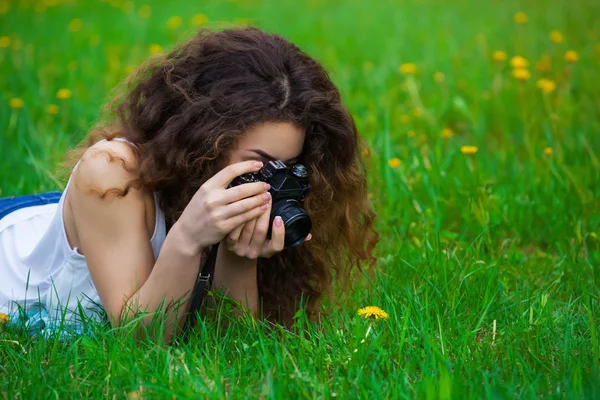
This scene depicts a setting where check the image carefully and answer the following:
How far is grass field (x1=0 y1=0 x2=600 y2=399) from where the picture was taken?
1.57 meters

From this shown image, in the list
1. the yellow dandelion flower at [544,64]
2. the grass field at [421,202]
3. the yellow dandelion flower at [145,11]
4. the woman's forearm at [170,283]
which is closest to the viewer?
the grass field at [421,202]

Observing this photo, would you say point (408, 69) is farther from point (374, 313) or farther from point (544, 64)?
point (374, 313)

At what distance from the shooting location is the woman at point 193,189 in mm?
1739

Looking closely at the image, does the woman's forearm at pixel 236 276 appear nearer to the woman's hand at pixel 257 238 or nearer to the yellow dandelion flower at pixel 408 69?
the woman's hand at pixel 257 238

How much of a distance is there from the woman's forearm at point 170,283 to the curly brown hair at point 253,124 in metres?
0.18

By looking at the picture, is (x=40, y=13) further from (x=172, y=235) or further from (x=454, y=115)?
(x=172, y=235)

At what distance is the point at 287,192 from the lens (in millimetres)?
1755

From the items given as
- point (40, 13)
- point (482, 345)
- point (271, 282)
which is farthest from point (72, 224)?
point (40, 13)

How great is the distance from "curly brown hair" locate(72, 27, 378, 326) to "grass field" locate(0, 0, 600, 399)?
0.18 m

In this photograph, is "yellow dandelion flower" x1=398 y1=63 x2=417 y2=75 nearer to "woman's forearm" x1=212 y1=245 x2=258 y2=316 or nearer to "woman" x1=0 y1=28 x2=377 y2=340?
"woman" x1=0 y1=28 x2=377 y2=340

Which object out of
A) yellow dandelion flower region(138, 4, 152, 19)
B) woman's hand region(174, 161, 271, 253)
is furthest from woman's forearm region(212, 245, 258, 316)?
yellow dandelion flower region(138, 4, 152, 19)

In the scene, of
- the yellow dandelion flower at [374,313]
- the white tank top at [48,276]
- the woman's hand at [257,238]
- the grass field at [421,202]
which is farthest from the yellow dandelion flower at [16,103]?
the yellow dandelion flower at [374,313]

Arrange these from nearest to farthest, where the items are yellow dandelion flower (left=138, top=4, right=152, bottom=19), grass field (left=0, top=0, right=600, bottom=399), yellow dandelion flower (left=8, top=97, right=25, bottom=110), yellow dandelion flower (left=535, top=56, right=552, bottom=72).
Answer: grass field (left=0, top=0, right=600, bottom=399)
yellow dandelion flower (left=8, top=97, right=25, bottom=110)
yellow dandelion flower (left=535, top=56, right=552, bottom=72)
yellow dandelion flower (left=138, top=4, right=152, bottom=19)

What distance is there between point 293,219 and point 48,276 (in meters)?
0.71
